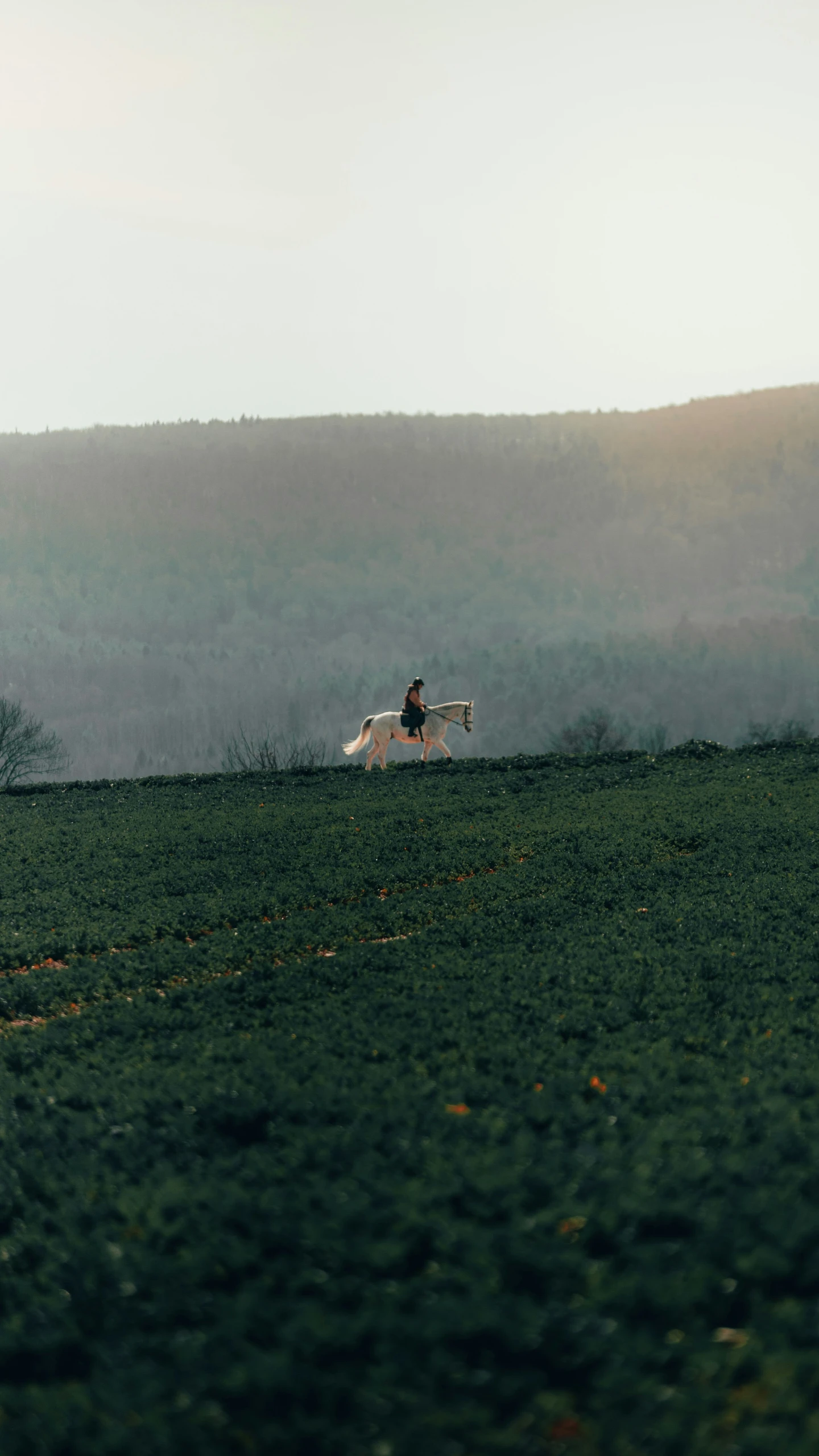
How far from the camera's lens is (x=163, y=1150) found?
727cm

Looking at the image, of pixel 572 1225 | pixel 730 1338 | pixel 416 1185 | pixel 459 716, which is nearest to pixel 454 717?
pixel 459 716

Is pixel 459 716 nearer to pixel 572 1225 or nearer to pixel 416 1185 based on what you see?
pixel 416 1185

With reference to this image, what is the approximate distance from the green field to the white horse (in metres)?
21.2

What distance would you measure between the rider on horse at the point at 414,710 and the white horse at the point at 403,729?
191 millimetres

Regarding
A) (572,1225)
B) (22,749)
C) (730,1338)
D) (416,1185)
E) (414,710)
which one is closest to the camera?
(730,1338)

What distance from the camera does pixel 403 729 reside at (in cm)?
3681

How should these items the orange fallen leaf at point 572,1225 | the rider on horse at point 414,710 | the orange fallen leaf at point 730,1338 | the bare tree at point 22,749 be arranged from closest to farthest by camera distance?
1. the orange fallen leaf at point 730,1338
2. the orange fallen leaf at point 572,1225
3. the rider on horse at point 414,710
4. the bare tree at point 22,749

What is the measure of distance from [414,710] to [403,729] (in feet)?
2.96

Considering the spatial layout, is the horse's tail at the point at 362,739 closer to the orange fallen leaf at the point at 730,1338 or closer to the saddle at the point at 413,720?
the saddle at the point at 413,720

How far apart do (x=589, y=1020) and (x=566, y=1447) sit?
5.49m

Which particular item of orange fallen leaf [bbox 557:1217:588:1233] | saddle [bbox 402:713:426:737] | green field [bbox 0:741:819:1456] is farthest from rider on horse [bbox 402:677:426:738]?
orange fallen leaf [bbox 557:1217:588:1233]

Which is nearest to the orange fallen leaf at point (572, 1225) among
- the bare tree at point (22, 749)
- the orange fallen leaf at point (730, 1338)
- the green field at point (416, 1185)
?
the green field at point (416, 1185)

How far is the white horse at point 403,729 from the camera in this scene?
3684cm

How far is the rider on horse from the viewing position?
119ft
